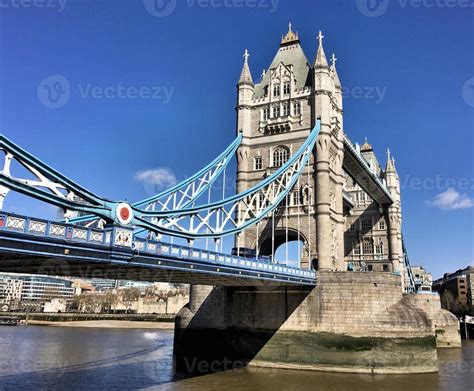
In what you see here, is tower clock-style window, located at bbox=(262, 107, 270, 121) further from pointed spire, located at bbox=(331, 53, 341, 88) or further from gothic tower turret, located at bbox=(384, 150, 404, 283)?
gothic tower turret, located at bbox=(384, 150, 404, 283)

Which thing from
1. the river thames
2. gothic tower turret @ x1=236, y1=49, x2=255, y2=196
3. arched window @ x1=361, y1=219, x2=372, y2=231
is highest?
gothic tower turret @ x1=236, y1=49, x2=255, y2=196

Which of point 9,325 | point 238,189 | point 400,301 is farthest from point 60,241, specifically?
point 9,325

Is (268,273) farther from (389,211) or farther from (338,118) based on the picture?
(389,211)

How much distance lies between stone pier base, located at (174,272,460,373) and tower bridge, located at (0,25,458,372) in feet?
0.19

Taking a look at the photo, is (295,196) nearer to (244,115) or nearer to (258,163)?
(258,163)

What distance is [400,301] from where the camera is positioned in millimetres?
26625

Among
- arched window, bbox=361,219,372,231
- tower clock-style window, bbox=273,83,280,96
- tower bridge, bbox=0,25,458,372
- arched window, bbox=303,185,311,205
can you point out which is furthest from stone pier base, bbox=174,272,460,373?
arched window, bbox=361,219,372,231

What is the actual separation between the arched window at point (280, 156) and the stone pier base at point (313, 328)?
9.66 metres

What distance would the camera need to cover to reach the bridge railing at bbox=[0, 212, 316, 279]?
11.5 m

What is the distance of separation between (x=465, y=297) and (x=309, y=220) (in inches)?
2862

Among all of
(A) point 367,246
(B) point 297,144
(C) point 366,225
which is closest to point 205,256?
(B) point 297,144

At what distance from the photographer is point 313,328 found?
87.1 feet

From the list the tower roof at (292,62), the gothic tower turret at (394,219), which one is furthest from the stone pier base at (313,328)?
the gothic tower turret at (394,219)

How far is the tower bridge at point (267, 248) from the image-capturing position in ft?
44.1
